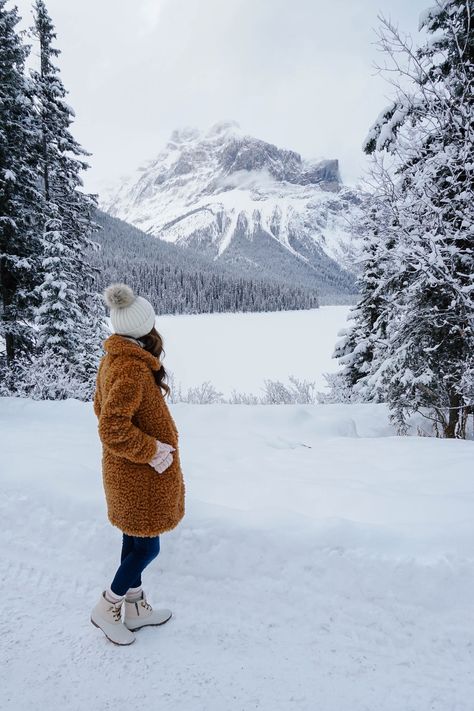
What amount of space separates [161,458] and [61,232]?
10.6 metres

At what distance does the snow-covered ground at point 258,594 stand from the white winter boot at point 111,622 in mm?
61

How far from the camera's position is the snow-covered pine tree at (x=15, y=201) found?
9.99 metres

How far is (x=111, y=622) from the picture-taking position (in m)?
2.49

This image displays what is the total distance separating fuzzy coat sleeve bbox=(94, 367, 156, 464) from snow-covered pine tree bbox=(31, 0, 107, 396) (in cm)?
927

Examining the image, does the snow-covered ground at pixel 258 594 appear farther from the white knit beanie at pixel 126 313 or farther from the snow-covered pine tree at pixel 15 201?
the snow-covered pine tree at pixel 15 201

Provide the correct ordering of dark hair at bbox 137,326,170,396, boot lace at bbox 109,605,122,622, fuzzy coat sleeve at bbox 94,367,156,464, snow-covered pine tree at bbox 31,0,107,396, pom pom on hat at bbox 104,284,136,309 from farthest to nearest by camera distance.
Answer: snow-covered pine tree at bbox 31,0,107,396
boot lace at bbox 109,605,122,622
dark hair at bbox 137,326,170,396
pom pom on hat at bbox 104,284,136,309
fuzzy coat sleeve at bbox 94,367,156,464

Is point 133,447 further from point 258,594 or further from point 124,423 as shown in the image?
point 258,594

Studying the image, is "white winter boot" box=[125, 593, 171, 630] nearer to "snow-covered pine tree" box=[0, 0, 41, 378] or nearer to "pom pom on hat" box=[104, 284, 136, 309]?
"pom pom on hat" box=[104, 284, 136, 309]

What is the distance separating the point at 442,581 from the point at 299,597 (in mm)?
922

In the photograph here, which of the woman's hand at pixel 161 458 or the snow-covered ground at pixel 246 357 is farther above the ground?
the woman's hand at pixel 161 458

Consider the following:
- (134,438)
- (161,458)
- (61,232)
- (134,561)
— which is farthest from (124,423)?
(61,232)

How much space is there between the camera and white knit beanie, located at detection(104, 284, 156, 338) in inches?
89.1

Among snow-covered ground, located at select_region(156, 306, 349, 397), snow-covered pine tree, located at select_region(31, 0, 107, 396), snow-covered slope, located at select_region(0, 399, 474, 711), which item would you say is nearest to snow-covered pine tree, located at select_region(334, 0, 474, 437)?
snow-covered slope, located at select_region(0, 399, 474, 711)

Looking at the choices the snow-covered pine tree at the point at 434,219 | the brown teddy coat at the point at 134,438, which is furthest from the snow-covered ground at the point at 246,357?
the brown teddy coat at the point at 134,438
